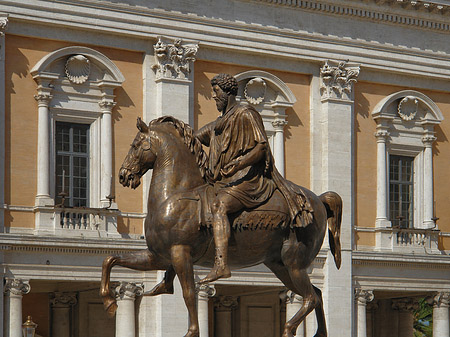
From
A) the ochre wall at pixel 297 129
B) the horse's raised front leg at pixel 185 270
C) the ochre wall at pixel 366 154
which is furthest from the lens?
the ochre wall at pixel 366 154

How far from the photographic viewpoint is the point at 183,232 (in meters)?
9.66

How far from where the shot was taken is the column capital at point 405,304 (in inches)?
1267

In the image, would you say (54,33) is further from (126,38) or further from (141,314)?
(141,314)

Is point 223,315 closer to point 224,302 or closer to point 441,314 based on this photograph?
point 224,302

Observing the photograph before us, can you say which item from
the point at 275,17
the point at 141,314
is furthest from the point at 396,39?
the point at 141,314

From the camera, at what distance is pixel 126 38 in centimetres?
2617

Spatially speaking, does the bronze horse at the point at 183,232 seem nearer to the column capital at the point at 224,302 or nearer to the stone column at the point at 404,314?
the column capital at the point at 224,302

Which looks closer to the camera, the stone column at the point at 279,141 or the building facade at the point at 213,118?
the building facade at the point at 213,118

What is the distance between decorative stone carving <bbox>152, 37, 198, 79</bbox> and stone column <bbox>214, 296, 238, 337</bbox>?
6.57 meters

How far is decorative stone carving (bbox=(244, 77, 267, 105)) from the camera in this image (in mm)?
27741

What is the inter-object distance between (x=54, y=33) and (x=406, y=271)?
11147 millimetres

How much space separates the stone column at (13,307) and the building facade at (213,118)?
Result: 0.03 metres

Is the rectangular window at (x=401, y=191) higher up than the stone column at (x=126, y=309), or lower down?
higher up

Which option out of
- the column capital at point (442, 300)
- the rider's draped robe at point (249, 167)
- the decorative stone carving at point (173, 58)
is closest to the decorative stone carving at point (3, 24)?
the decorative stone carving at point (173, 58)
